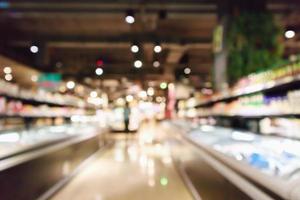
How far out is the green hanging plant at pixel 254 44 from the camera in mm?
6848

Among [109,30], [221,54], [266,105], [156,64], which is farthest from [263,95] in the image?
[156,64]

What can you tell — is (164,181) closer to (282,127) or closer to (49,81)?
(282,127)

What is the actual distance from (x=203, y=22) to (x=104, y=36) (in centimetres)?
328

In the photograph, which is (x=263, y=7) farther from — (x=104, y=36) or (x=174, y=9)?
(x=104, y=36)

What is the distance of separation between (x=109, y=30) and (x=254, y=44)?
757cm

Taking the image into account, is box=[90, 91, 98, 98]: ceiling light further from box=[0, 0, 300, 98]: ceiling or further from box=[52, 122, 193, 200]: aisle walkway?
box=[52, 122, 193, 200]: aisle walkway

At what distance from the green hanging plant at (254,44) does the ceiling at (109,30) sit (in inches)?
104

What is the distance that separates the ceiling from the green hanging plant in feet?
8.67

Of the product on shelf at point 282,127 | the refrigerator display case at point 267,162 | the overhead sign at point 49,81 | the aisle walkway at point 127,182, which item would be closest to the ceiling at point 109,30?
the overhead sign at point 49,81

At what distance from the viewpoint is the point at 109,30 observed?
44.8ft

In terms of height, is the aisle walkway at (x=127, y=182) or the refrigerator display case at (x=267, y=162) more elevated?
the refrigerator display case at (x=267, y=162)

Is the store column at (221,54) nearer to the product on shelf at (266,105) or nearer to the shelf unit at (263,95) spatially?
the shelf unit at (263,95)

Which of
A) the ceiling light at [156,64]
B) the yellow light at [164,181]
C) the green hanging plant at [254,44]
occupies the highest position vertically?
the ceiling light at [156,64]

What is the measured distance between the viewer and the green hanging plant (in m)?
6.85
